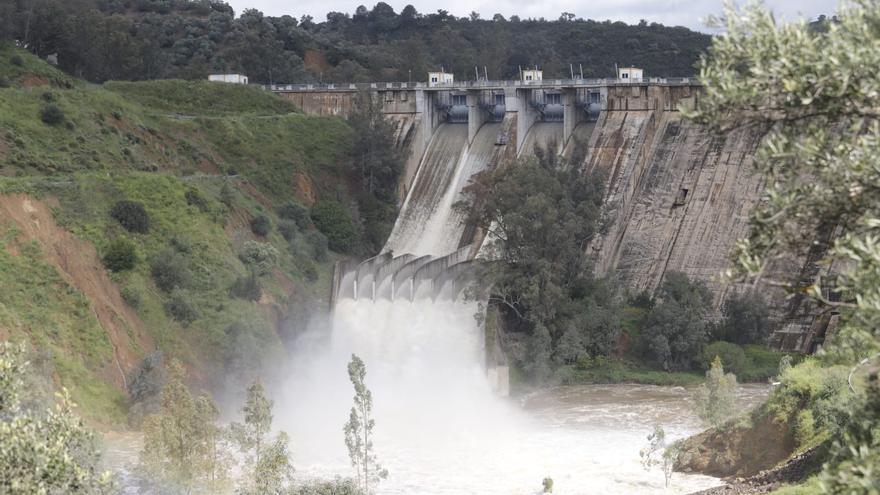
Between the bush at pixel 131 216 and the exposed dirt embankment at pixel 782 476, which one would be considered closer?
the exposed dirt embankment at pixel 782 476

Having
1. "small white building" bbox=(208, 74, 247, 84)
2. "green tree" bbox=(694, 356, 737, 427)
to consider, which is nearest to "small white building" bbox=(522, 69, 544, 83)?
"small white building" bbox=(208, 74, 247, 84)

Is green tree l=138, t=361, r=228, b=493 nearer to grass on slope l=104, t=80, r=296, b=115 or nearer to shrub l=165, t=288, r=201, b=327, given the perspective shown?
shrub l=165, t=288, r=201, b=327

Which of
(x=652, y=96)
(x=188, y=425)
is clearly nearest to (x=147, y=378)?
(x=188, y=425)

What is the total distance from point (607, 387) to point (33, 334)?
69.6 feet

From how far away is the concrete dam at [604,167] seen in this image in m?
53.8

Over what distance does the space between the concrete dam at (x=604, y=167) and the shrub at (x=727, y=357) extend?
2.18m

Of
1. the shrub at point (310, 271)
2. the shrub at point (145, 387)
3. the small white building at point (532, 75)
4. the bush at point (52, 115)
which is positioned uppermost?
the small white building at point (532, 75)

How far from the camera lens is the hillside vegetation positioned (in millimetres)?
39969

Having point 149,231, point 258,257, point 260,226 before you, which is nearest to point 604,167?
point 260,226

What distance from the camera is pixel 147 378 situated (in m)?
38.5

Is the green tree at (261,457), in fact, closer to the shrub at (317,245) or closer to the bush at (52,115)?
the shrub at (317,245)

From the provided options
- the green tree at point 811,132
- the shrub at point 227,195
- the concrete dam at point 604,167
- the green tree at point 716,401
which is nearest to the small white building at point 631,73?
the concrete dam at point 604,167

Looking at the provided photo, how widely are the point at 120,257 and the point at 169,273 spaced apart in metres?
1.93

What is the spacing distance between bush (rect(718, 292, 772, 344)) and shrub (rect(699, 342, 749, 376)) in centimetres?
117
